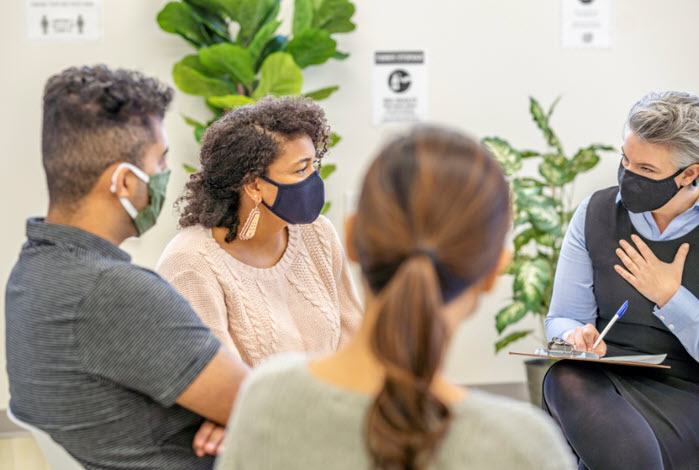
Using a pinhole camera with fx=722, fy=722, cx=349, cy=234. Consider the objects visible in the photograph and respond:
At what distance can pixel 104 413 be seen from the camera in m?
1.21

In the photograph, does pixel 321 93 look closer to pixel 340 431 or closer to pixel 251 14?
pixel 251 14

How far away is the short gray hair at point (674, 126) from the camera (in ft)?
6.49

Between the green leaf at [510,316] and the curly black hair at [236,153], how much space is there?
4.90ft

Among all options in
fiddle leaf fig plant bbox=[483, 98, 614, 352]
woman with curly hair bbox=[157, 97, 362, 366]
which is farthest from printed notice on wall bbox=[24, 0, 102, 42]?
fiddle leaf fig plant bbox=[483, 98, 614, 352]

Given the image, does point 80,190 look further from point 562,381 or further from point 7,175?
point 7,175

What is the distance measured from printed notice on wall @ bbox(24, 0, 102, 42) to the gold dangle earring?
1807mm

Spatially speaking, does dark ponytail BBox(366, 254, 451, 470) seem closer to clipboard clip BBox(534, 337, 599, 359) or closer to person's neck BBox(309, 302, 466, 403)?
person's neck BBox(309, 302, 466, 403)

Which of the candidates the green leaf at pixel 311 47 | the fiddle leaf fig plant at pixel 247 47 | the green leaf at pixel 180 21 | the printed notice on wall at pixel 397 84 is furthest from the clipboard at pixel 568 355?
the green leaf at pixel 180 21

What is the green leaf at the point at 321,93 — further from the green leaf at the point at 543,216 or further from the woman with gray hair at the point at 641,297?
the woman with gray hair at the point at 641,297

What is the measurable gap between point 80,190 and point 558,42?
2.95 metres

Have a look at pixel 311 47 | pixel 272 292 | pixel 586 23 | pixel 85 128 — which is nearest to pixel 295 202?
pixel 272 292

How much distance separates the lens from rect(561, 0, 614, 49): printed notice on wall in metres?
3.64

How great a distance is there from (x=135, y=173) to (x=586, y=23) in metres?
3.00

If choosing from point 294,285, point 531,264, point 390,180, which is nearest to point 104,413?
point 390,180
